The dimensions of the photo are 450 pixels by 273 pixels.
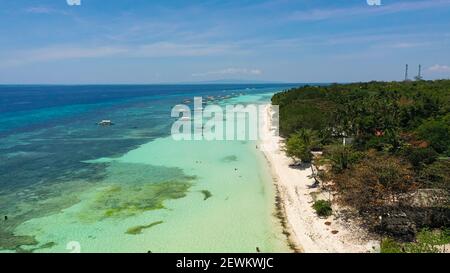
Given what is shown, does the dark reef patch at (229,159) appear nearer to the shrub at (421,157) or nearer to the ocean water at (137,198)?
the ocean water at (137,198)

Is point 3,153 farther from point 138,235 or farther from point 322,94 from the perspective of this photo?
point 322,94

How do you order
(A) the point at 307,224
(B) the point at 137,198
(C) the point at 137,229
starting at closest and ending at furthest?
(A) the point at 307,224 < (C) the point at 137,229 < (B) the point at 137,198

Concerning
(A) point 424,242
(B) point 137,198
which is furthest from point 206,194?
(A) point 424,242

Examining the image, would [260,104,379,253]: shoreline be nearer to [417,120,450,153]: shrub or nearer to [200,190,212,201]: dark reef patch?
[200,190,212,201]: dark reef patch

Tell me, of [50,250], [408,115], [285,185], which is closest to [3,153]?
[50,250]

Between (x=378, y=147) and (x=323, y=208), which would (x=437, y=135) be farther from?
(x=323, y=208)

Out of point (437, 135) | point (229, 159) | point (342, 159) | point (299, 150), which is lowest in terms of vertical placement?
point (229, 159)

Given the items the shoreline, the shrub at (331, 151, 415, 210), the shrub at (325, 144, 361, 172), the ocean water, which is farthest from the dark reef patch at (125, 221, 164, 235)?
the shrub at (325, 144, 361, 172)
